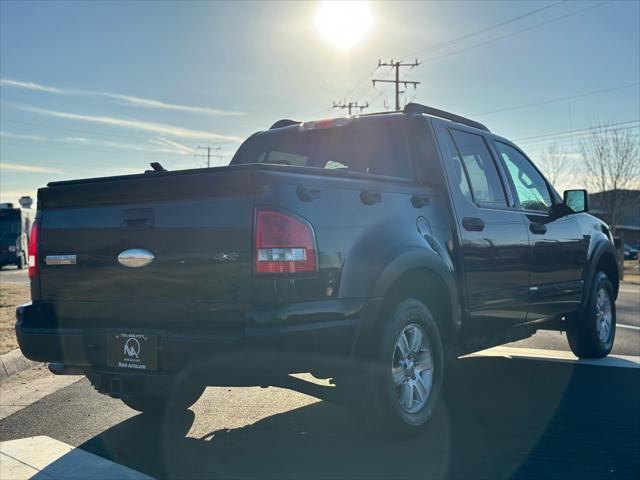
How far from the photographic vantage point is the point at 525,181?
625cm

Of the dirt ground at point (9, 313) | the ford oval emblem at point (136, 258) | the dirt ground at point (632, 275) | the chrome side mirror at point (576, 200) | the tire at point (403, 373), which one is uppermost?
the chrome side mirror at point (576, 200)

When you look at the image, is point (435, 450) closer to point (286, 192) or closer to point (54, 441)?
point (286, 192)

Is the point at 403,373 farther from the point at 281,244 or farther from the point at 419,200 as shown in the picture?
the point at 281,244

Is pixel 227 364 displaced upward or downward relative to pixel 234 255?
downward

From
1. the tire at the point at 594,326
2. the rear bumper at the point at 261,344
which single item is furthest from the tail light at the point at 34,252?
the tire at the point at 594,326

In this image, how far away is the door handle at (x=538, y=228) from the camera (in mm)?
5844

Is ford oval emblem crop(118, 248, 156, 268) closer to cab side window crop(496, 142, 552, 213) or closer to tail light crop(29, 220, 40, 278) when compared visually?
tail light crop(29, 220, 40, 278)

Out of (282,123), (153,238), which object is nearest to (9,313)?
(282,123)

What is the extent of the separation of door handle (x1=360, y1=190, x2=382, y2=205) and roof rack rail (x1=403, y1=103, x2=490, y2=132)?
1234mm

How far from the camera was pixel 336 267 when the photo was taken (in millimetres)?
3729

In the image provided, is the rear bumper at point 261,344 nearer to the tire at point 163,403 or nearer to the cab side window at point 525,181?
the tire at point 163,403

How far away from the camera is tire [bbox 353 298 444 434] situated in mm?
3910

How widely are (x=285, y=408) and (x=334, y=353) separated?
5.39 feet

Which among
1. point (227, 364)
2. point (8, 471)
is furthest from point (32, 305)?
point (227, 364)
